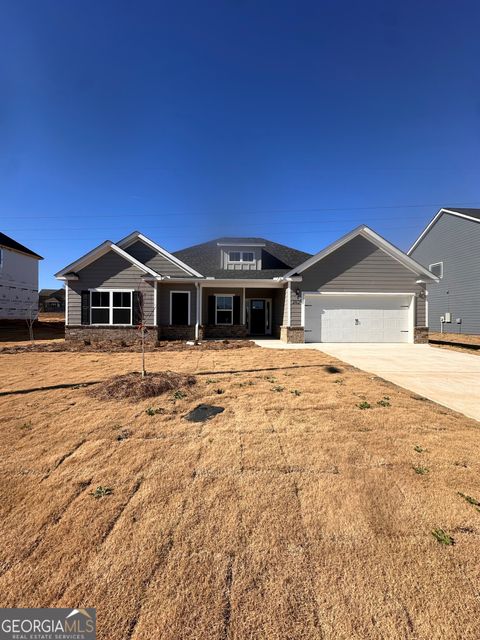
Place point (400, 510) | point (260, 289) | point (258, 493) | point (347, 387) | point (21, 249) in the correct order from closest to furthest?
1. point (400, 510)
2. point (258, 493)
3. point (347, 387)
4. point (260, 289)
5. point (21, 249)

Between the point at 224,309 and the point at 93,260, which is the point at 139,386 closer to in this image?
the point at 93,260

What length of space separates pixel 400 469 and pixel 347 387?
10.1ft

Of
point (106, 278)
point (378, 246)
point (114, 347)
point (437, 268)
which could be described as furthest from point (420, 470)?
point (437, 268)

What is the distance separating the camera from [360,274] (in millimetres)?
14258

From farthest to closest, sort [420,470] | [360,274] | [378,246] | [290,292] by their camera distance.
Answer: [378,246] → [360,274] → [290,292] → [420,470]

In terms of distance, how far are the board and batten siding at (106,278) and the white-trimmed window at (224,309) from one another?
3770 mm

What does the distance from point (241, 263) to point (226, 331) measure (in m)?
4.16

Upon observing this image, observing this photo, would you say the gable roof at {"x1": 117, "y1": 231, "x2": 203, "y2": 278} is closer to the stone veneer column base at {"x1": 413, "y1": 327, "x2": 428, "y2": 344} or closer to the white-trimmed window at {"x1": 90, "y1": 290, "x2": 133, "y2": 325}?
the white-trimmed window at {"x1": 90, "y1": 290, "x2": 133, "y2": 325}

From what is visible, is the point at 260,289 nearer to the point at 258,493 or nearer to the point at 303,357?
the point at 303,357

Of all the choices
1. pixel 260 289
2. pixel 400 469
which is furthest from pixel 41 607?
pixel 260 289

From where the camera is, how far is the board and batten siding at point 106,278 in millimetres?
13578

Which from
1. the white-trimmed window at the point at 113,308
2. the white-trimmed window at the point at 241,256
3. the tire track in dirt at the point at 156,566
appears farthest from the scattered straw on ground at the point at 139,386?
the white-trimmed window at the point at 241,256

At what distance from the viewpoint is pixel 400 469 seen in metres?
2.98

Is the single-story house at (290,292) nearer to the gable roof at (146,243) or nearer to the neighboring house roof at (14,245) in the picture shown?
the gable roof at (146,243)
